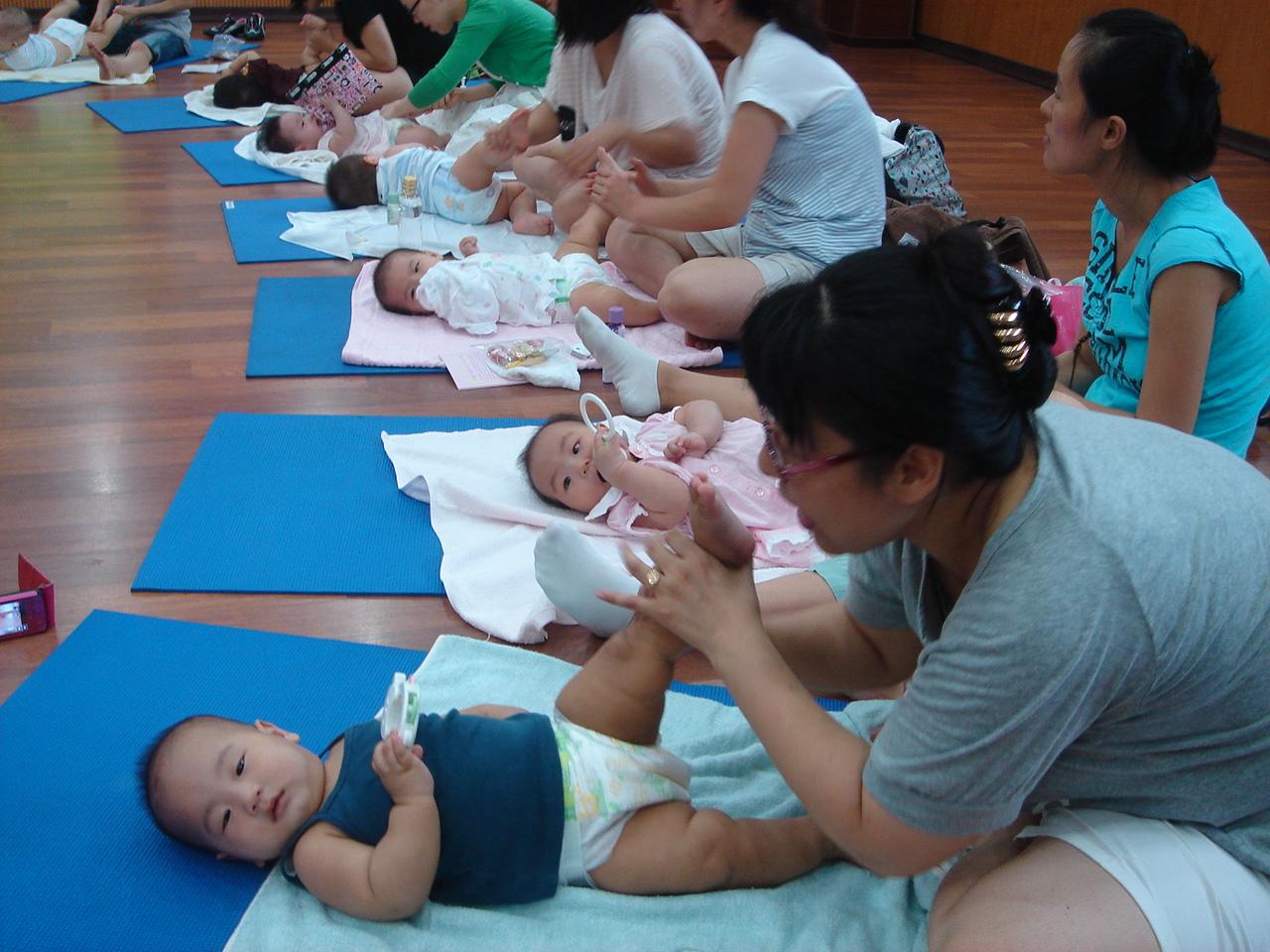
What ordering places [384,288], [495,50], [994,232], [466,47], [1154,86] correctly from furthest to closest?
[495,50], [466,47], [994,232], [384,288], [1154,86]

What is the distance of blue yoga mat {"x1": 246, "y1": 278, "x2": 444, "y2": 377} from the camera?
125 inches

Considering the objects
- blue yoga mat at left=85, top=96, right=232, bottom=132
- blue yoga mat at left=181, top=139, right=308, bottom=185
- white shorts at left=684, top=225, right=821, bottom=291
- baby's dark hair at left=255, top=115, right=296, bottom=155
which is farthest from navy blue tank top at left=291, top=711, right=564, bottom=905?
blue yoga mat at left=85, top=96, right=232, bottom=132

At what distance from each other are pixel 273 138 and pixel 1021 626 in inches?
197

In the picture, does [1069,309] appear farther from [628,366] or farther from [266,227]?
[266,227]

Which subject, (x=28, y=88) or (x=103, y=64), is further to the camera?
(x=103, y=64)

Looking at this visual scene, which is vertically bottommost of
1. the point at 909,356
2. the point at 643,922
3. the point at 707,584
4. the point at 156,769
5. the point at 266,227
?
the point at 266,227

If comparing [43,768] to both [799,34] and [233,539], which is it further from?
[799,34]

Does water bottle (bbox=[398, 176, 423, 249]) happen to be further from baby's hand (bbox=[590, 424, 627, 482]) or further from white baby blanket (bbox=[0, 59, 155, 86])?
white baby blanket (bbox=[0, 59, 155, 86])

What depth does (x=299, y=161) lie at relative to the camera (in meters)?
5.21

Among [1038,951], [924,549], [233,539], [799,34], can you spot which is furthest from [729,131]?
[1038,951]

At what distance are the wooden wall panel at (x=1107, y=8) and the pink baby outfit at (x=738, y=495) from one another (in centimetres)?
328

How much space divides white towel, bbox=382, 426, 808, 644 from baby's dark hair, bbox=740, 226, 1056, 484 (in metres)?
1.10

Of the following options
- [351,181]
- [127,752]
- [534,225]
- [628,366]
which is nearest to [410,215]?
[351,181]

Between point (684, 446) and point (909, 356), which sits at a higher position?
point (909, 356)
